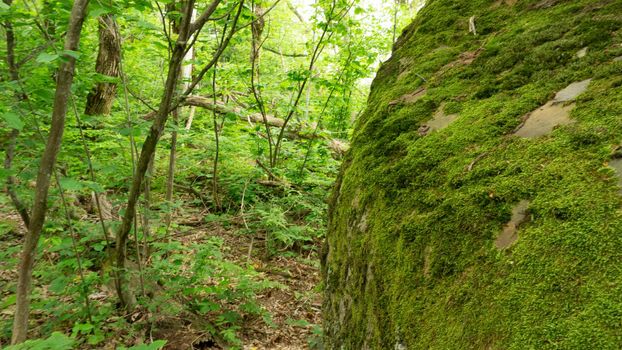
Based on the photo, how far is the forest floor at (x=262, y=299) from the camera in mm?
3880

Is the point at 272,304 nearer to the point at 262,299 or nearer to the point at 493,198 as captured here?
the point at 262,299

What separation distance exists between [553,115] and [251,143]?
6.24 metres

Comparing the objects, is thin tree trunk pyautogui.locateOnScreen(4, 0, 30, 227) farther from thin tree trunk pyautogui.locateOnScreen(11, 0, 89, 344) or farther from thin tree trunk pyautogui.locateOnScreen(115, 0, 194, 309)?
thin tree trunk pyautogui.locateOnScreen(115, 0, 194, 309)

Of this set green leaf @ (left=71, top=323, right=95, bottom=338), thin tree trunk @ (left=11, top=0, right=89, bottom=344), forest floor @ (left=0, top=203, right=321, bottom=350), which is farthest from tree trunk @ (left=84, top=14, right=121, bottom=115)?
green leaf @ (left=71, top=323, right=95, bottom=338)

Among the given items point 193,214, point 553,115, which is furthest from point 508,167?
point 193,214

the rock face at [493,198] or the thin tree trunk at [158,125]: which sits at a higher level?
the thin tree trunk at [158,125]

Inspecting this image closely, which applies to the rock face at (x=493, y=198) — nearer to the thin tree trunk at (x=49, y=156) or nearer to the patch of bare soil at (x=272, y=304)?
the patch of bare soil at (x=272, y=304)

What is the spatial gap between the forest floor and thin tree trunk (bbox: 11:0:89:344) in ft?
3.41

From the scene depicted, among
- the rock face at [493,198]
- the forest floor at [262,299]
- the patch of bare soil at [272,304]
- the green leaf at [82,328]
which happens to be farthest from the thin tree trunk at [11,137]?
the rock face at [493,198]

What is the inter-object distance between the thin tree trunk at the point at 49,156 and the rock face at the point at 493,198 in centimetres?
201

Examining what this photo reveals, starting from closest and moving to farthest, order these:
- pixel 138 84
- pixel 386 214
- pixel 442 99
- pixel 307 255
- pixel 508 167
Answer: pixel 508 167 < pixel 386 214 < pixel 442 99 < pixel 307 255 < pixel 138 84

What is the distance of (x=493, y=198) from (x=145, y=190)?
3.76 m

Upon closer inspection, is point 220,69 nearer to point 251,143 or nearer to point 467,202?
point 251,143

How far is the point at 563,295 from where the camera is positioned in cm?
97
